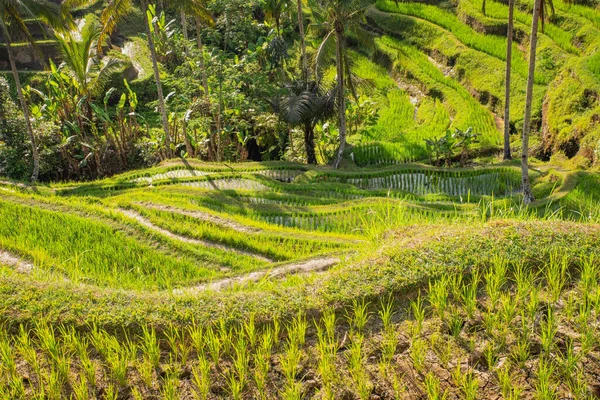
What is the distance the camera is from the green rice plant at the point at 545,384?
2853 mm

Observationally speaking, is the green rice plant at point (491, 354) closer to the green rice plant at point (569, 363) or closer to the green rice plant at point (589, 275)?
the green rice plant at point (569, 363)

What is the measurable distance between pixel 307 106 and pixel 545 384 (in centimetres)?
1036

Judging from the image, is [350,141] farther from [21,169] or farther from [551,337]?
[551,337]

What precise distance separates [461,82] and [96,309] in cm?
1662

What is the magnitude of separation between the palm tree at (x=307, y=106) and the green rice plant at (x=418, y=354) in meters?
9.54

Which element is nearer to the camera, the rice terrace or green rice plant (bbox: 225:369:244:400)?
green rice plant (bbox: 225:369:244:400)

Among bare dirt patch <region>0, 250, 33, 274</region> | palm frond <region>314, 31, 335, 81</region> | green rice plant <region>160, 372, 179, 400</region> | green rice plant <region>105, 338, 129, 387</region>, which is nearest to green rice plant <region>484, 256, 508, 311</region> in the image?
green rice plant <region>160, 372, 179, 400</region>

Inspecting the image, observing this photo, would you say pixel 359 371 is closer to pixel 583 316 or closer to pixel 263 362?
pixel 263 362

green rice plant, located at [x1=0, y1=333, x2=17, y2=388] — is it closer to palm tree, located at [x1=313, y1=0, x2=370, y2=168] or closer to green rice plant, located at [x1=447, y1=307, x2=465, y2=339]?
green rice plant, located at [x1=447, y1=307, x2=465, y2=339]

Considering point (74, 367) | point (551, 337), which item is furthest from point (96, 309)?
point (551, 337)

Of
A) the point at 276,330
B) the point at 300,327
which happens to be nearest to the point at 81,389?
the point at 276,330

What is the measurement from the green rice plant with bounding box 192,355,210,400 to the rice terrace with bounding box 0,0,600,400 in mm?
19

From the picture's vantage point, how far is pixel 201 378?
321 centimetres

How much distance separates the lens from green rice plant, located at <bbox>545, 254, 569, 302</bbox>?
3.54 metres
